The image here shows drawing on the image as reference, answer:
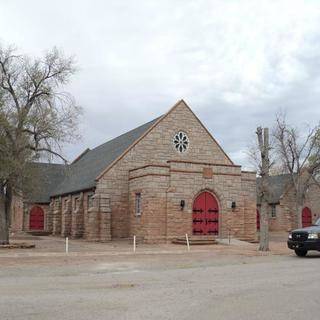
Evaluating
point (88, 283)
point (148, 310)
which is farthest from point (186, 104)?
point (148, 310)

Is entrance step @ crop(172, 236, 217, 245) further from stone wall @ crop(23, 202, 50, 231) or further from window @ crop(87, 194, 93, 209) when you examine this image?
stone wall @ crop(23, 202, 50, 231)

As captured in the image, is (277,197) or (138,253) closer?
(138,253)

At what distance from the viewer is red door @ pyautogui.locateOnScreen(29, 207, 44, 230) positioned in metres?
Result: 49.2

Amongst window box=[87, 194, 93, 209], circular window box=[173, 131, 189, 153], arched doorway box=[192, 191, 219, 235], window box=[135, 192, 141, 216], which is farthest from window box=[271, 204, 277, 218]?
window box=[135, 192, 141, 216]

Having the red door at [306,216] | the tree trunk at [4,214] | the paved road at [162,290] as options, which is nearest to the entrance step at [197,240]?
the tree trunk at [4,214]

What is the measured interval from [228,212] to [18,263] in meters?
17.1

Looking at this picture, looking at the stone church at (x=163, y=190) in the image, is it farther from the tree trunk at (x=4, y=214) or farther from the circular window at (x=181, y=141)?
the tree trunk at (x=4, y=214)

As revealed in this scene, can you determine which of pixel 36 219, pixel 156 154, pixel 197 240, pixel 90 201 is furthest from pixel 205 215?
pixel 36 219

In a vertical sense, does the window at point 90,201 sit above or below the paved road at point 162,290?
above

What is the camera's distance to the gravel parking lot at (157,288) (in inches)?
352

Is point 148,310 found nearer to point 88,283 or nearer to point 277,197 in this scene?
point 88,283

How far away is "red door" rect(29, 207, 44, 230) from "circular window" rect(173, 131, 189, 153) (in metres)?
19.2

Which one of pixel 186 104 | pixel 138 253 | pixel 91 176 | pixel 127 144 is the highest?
pixel 186 104

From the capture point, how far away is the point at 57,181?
164 ft
